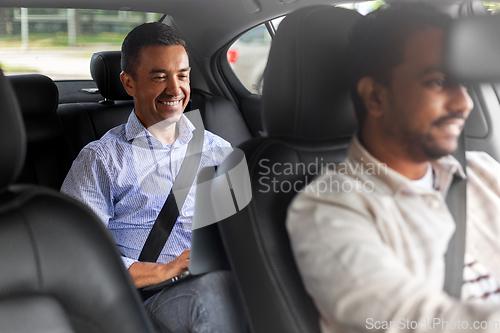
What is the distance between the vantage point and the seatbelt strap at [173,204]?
152 cm

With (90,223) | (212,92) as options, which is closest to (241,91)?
(212,92)

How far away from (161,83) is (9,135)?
0.81 meters

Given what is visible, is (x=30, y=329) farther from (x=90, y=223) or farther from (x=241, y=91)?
(x=241, y=91)

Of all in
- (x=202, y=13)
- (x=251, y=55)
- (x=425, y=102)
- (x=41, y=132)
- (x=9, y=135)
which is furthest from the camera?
(x=202, y=13)

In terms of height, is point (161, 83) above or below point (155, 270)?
above

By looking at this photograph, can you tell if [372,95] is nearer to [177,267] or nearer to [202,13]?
[177,267]

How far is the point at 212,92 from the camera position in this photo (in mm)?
1955

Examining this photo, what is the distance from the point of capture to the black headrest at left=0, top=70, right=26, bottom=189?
836 mm

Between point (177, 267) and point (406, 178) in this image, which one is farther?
point (177, 267)

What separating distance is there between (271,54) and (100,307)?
1.93ft

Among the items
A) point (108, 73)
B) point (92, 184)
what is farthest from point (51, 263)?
point (108, 73)

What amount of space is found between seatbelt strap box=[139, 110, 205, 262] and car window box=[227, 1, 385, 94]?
29 centimetres

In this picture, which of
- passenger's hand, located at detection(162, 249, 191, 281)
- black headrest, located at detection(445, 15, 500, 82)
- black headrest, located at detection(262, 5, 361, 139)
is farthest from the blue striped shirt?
black headrest, located at detection(445, 15, 500, 82)

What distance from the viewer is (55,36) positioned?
6.54 ft
